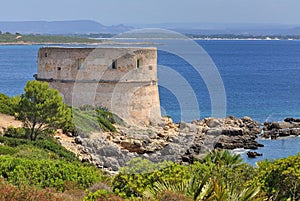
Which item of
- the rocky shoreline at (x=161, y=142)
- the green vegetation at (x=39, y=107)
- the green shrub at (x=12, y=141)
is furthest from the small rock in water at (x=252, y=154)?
the green shrub at (x=12, y=141)

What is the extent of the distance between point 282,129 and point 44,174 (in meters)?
24.9

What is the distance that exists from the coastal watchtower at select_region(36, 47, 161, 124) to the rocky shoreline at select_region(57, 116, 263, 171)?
1.45m

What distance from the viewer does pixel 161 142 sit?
25.7 metres

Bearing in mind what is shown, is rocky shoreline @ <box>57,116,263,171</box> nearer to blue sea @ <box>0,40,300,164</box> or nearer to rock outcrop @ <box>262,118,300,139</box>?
rock outcrop @ <box>262,118,300,139</box>

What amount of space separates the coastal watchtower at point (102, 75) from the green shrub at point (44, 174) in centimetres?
1338

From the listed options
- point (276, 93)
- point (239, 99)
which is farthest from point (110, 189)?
point (276, 93)

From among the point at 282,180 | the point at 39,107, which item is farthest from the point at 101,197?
the point at 39,107

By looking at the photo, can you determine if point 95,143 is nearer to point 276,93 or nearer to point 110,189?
point 110,189

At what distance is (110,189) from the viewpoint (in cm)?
1220

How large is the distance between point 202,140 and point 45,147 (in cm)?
1140

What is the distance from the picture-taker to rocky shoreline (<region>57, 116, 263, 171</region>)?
21.8 metres

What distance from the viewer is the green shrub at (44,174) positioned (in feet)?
41.1

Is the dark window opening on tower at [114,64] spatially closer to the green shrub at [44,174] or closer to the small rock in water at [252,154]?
the small rock in water at [252,154]

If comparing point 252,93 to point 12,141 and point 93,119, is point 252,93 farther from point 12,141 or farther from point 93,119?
point 12,141
